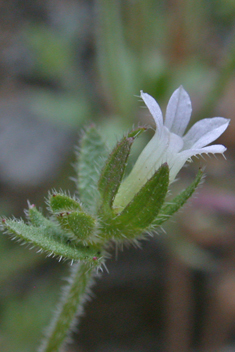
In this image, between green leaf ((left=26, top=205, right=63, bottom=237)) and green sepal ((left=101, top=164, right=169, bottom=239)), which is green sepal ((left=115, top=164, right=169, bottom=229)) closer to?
green sepal ((left=101, top=164, right=169, bottom=239))

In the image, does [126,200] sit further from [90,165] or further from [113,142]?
[113,142]

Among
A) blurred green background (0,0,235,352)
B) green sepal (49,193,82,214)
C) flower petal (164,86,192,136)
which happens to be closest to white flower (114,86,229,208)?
flower petal (164,86,192,136)

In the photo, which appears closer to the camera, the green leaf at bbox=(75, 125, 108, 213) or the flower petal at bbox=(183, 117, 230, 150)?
the flower petal at bbox=(183, 117, 230, 150)

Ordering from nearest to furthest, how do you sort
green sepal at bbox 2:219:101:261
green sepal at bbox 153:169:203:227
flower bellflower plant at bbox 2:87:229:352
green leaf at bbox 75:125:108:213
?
green sepal at bbox 2:219:101:261, flower bellflower plant at bbox 2:87:229:352, green sepal at bbox 153:169:203:227, green leaf at bbox 75:125:108:213

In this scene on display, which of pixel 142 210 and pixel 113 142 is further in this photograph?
pixel 113 142

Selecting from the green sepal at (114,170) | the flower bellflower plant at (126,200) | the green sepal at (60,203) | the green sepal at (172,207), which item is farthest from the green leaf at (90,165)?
the green sepal at (172,207)

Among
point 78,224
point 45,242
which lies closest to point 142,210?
point 78,224

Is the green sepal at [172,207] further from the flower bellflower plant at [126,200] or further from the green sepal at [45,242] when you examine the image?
the green sepal at [45,242]

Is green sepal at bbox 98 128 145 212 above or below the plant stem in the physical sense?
above
